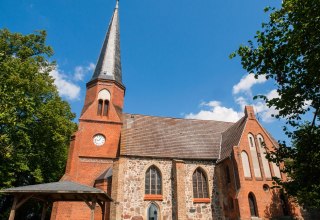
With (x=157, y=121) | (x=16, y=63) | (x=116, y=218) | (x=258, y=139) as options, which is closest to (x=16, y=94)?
(x=16, y=63)

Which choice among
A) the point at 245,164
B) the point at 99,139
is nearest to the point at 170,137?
the point at 99,139

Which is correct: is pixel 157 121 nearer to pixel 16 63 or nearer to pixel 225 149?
pixel 225 149

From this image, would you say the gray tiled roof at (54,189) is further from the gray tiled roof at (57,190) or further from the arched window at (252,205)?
the arched window at (252,205)

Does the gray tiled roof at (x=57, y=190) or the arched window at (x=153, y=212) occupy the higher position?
the gray tiled roof at (x=57, y=190)

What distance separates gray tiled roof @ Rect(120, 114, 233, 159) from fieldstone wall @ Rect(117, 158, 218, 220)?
2.75 ft

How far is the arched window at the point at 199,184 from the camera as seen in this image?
1958cm

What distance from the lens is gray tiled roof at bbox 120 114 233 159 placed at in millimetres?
20672

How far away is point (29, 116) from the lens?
2028 centimetres

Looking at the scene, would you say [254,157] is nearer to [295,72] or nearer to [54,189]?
[295,72]

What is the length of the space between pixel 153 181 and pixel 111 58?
577 inches

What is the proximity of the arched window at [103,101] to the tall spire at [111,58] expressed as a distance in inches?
70.0

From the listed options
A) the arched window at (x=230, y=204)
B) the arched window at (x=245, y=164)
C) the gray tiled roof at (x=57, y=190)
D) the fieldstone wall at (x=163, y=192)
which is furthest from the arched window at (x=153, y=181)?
the gray tiled roof at (x=57, y=190)

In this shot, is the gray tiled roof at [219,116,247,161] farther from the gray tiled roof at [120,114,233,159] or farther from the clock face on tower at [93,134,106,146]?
the clock face on tower at [93,134,106,146]

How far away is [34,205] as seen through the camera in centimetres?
2730
